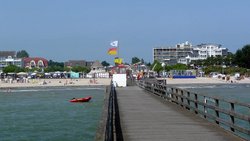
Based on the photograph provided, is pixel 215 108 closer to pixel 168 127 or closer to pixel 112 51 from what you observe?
pixel 168 127

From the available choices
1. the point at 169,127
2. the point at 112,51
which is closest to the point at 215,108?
the point at 169,127

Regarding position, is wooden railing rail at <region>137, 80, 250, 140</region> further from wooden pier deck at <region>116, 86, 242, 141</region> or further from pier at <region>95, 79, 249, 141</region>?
wooden pier deck at <region>116, 86, 242, 141</region>

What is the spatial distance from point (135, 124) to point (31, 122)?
52.6ft

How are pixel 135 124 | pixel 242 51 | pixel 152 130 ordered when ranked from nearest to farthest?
1. pixel 152 130
2. pixel 135 124
3. pixel 242 51

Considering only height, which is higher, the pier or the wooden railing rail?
the wooden railing rail

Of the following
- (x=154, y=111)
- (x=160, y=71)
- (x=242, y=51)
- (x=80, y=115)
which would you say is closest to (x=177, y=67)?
(x=160, y=71)

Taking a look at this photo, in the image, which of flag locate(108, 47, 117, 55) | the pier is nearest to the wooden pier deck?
the pier

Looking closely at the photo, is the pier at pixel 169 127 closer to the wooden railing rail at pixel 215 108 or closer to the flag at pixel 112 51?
the wooden railing rail at pixel 215 108

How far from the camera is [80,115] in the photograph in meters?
32.5

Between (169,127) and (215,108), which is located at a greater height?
(215,108)

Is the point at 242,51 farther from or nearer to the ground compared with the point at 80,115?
farther from the ground

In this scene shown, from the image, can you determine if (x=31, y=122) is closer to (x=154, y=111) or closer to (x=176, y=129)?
(x=154, y=111)

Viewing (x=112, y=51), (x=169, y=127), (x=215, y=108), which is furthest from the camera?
(x=112, y=51)

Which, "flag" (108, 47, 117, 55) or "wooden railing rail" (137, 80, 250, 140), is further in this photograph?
"flag" (108, 47, 117, 55)
